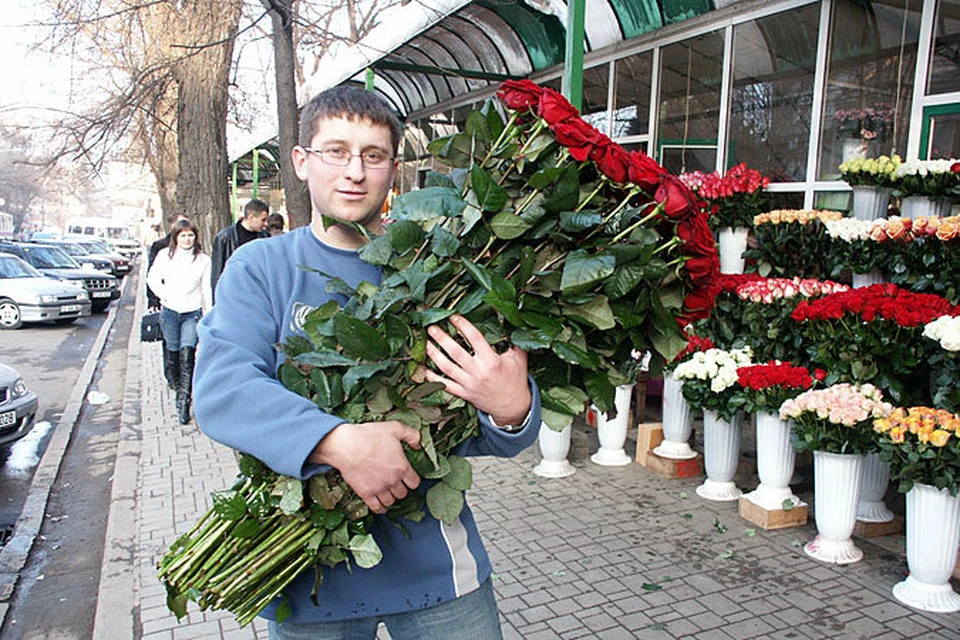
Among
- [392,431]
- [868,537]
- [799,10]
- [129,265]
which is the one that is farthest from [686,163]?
[129,265]

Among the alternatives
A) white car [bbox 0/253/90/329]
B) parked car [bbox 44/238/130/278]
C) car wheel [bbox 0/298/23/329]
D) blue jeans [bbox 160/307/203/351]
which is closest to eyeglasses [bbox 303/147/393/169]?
blue jeans [bbox 160/307/203/351]

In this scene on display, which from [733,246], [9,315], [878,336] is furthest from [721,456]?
[9,315]

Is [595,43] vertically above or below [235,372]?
above

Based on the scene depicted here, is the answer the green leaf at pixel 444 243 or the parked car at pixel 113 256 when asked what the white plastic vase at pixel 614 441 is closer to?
the green leaf at pixel 444 243

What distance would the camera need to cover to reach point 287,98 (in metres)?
6.78

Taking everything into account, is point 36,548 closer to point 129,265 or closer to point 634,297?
point 634,297

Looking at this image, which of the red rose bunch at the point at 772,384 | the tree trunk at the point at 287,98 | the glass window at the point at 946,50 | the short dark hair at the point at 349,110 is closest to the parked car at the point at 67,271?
the tree trunk at the point at 287,98

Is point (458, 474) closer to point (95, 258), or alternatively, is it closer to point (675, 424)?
point (675, 424)

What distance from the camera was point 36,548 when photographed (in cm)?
477

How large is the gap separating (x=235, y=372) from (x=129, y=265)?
108 feet

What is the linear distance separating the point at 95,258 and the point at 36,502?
22.3m

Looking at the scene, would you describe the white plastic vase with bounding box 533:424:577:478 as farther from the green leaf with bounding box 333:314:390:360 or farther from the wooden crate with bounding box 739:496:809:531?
the green leaf with bounding box 333:314:390:360

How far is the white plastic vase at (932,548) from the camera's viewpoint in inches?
138

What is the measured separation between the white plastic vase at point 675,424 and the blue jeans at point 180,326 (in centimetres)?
419
